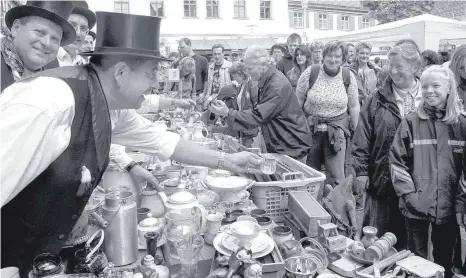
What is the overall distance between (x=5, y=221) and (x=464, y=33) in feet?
30.5

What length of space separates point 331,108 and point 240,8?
2415 centimetres

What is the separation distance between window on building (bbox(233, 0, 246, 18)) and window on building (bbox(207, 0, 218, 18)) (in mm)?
1319

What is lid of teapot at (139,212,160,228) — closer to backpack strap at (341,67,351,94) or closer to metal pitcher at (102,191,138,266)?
metal pitcher at (102,191,138,266)

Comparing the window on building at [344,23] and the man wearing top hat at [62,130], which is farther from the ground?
the window on building at [344,23]

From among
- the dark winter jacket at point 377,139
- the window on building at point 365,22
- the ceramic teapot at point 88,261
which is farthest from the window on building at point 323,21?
the ceramic teapot at point 88,261

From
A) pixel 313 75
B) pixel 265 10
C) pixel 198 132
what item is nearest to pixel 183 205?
pixel 198 132

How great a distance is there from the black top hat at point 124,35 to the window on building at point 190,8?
24.9 m

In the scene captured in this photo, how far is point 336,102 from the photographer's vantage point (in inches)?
169

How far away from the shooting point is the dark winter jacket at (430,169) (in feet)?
8.56

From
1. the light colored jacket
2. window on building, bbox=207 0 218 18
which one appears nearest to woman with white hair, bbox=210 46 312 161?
the light colored jacket

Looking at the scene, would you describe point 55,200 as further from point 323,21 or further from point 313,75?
point 323,21

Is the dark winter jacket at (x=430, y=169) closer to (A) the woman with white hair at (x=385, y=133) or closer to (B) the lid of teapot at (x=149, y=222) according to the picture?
(A) the woman with white hair at (x=385, y=133)

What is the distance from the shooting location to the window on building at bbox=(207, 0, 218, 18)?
1022 inches

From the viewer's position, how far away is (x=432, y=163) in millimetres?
2645
